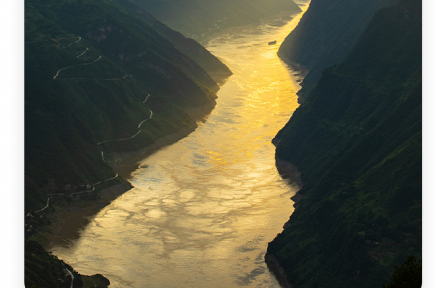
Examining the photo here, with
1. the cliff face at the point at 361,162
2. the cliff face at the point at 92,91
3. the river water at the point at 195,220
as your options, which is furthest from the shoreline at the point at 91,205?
the cliff face at the point at 361,162

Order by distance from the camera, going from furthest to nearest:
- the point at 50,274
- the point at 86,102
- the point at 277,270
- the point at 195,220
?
1. the point at 86,102
2. the point at 195,220
3. the point at 277,270
4. the point at 50,274

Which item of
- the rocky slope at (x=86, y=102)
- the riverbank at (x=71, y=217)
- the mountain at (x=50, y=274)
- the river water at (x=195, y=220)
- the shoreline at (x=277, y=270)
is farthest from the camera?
the rocky slope at (x=86, y=102)

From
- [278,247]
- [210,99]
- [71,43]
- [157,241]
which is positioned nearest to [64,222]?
[157,241]

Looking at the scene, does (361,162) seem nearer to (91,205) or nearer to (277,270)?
(277,270)

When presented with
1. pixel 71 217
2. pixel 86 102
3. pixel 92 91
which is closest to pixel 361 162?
pixel 71 217

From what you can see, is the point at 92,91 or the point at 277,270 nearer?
the point at 277,270

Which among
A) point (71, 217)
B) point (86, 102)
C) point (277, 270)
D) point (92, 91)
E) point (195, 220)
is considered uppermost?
point (92, 91)

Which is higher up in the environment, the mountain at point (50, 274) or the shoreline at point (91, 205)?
the mountain at point (50, 274)

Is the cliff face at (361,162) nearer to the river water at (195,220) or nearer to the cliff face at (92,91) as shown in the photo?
the river water at (195,220)
